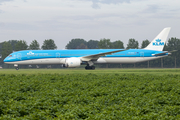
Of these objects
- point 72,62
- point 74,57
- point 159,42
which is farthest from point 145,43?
point 72,62

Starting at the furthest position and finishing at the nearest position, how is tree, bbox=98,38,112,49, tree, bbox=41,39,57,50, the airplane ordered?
tree, bbox=98,38,112,49, tree, bbox=41,39,57,50, the airplane

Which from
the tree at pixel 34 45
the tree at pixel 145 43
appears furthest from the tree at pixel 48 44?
the tree at pixel 145 43

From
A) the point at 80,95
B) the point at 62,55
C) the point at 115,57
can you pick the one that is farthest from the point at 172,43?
the point at 80,95

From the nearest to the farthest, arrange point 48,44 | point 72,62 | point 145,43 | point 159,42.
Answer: point 72,62 → point 159,42 → point 48,44 → point 145,43

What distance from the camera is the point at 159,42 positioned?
44188mm

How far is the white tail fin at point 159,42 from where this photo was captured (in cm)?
4388

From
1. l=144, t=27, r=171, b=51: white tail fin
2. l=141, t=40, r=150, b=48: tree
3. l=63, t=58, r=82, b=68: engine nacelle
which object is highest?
l=141, t=40, r=150, b=48: tree

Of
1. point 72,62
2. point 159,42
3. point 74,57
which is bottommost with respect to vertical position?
point 72,62

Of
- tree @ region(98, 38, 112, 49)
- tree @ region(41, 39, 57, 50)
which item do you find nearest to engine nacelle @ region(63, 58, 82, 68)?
tree @ region(41, 39, 57, 50)

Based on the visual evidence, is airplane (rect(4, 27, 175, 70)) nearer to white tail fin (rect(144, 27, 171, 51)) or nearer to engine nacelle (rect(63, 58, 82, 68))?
engine nacelle (rect(63, 58, 82, 68))

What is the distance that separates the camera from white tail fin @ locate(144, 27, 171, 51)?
43875mm

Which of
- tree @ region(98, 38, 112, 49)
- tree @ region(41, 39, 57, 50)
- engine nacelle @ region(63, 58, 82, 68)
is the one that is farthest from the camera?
tree @ region(98, 38, 112, 49)

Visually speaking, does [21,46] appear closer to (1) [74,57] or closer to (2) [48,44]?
(2) [48,44]

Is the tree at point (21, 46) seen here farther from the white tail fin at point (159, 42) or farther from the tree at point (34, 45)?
the white tail fin at point (159, 42)
